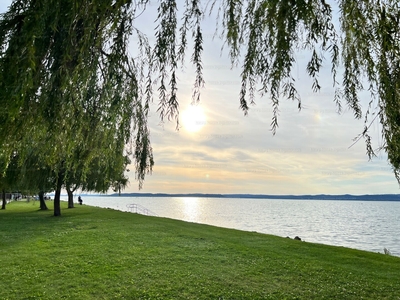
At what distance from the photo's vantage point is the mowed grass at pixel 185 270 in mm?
7191

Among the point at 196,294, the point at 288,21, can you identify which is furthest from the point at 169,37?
the point at 196,294

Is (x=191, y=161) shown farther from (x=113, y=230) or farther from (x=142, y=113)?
(x=113, y=230)

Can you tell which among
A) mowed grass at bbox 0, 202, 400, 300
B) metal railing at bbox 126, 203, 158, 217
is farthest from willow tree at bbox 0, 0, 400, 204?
metal railing at bbox 126, 203, 158, 217

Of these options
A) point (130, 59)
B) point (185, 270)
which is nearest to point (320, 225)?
point (185, 270)

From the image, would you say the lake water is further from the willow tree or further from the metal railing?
the willow tree

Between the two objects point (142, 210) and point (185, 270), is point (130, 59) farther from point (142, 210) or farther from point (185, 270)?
point (142, 210)

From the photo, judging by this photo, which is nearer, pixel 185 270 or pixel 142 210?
pixel 185 270

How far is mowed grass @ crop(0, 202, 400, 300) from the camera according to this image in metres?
7.19

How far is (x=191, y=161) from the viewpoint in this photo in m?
5.05

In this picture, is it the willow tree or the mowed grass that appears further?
the mowed grass

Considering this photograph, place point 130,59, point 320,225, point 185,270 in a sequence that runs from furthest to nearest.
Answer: point 320,225 < point 185,270 < point 130,59

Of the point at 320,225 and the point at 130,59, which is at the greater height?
the point at 130,59

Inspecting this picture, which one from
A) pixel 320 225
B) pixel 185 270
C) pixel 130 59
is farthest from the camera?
pixel 320 225

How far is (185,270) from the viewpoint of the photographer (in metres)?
8.77
